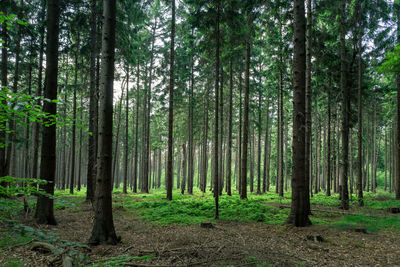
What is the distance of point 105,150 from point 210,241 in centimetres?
362

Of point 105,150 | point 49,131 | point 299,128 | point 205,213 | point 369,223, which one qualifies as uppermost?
point 299,128

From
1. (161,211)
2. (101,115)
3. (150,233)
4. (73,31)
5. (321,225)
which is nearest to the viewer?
(101,115)

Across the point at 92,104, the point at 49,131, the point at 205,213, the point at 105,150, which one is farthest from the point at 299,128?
the point at 92,104

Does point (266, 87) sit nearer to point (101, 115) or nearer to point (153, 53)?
point (153, 53)

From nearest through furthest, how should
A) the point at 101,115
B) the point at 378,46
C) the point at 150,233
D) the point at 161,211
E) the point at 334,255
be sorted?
the point at 334,255, the point at 101,115, the point at 150,233, the point at 161,211, the point at 378,46

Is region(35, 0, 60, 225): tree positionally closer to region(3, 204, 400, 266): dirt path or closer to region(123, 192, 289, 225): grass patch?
region(3, 204, 400, 266): dirt path

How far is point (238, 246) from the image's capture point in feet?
19.6

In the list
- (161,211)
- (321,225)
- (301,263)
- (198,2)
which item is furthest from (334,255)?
(198,2)

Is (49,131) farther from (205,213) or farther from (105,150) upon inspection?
(205,213)

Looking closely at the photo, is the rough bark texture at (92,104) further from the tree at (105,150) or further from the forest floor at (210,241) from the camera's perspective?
the tree at (105,150)

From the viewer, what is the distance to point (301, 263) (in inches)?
191

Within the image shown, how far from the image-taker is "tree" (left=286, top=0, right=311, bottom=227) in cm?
830

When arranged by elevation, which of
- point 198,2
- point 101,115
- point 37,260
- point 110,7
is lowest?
point 37,260

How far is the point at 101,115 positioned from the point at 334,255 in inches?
258
